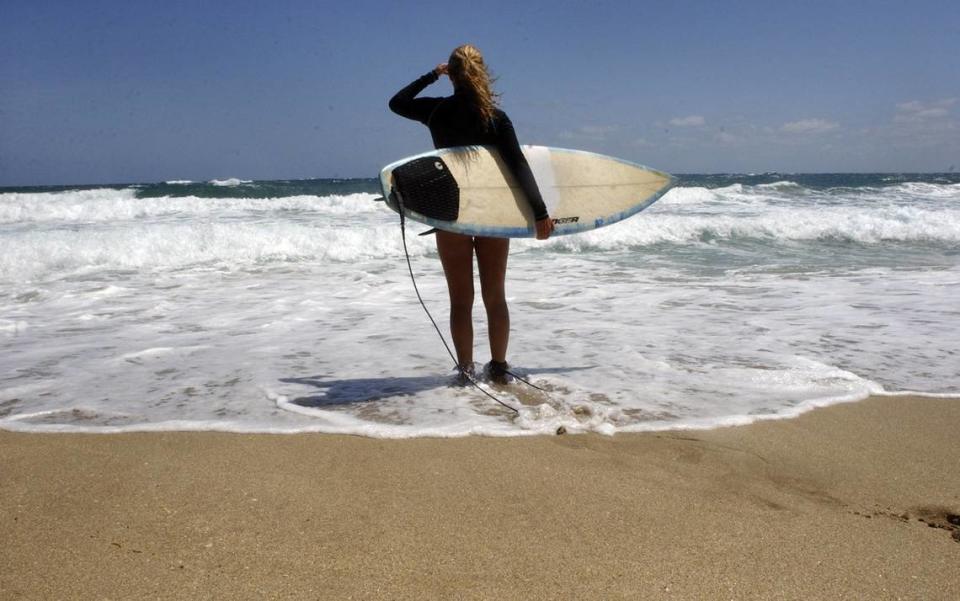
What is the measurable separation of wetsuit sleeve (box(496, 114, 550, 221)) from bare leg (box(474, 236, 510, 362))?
0.21 m

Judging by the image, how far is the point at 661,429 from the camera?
2539mm

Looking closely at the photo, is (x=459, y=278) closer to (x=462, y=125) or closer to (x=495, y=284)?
(x=495, y=284)

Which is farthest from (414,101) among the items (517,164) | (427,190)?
(517,164)

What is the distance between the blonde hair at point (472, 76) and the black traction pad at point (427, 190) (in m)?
0.35

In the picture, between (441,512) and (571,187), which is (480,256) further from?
(441,512)

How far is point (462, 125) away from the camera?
9.27 ft

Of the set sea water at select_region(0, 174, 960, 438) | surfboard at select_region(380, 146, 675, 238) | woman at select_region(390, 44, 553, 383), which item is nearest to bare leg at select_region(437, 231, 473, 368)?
woman at select_region(390, 44, 553, 383)

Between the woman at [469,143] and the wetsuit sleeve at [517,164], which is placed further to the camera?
the wetsuit sleeve at [517,164]

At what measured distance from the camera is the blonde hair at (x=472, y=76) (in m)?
2.65

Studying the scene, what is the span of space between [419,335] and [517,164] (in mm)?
1719

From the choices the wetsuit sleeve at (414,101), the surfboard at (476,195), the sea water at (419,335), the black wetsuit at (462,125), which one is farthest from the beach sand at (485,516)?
the wetsuit sleeve at (414,101)

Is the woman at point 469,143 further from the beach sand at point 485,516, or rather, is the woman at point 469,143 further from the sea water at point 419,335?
the beach sand at point 485,516

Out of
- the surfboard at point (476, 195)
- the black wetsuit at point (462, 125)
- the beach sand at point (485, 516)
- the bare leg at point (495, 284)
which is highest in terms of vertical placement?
the black wetsuit at point (462, 125)

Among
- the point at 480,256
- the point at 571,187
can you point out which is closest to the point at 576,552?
the point at 480,256
